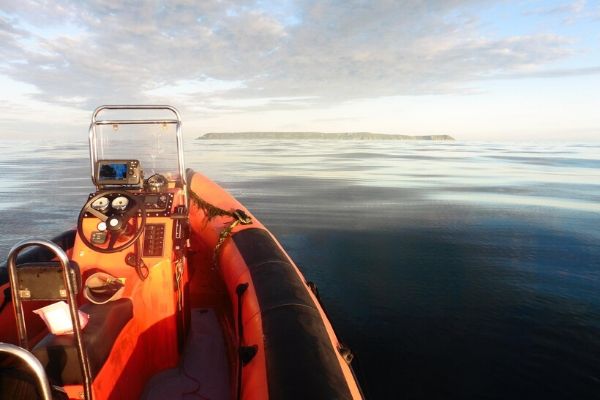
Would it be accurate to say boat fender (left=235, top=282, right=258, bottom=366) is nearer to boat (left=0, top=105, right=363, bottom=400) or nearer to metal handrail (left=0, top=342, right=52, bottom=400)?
boat (left=0, top=105, right=363, bottom=400)

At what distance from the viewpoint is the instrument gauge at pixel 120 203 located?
3.08 m

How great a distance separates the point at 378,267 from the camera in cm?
645

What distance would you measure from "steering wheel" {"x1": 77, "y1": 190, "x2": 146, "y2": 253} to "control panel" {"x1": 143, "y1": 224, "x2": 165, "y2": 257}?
13 cm

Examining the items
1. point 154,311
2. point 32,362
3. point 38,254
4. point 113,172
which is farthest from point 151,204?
point 32,362

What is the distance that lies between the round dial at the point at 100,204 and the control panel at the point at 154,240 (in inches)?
16.1

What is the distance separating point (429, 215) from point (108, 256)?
879 cm

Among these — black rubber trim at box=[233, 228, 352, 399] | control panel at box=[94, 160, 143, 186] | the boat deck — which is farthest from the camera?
control panel at box=[94, 160, 143, 186]

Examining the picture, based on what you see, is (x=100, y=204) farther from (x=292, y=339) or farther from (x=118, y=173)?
(x=292, y=339)

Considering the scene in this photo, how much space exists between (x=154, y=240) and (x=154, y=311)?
605 mm

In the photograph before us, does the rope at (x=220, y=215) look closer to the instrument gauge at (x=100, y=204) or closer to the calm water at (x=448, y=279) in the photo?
the instrument gauge at (x=100, y=204)

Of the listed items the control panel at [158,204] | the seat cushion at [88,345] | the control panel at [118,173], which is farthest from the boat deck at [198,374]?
the control panel at [118,173]

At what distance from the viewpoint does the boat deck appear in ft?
9.82

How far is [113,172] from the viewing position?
11.7ft

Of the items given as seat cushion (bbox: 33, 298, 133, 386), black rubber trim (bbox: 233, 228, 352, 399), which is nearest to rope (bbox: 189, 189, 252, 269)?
black rubber trim (bbox: 233, 228, 352, 399)
